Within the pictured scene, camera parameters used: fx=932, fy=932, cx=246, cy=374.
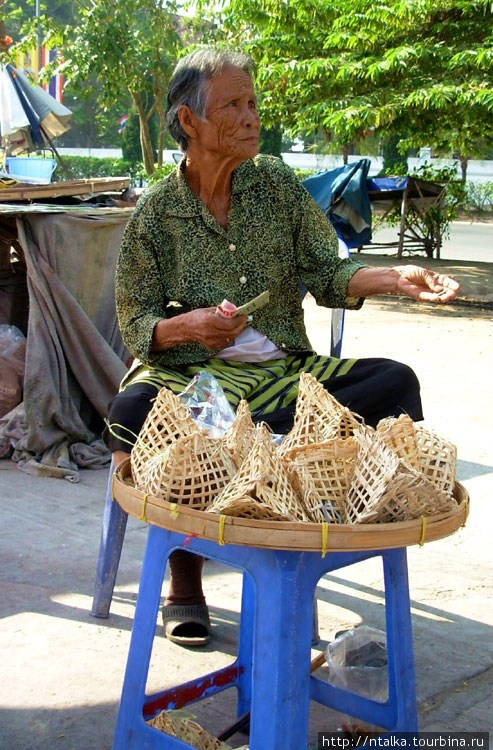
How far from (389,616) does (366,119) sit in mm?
8457

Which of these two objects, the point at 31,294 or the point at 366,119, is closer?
the point at 31,294

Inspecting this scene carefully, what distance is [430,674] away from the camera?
241cm

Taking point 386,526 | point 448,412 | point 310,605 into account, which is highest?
point 386,526

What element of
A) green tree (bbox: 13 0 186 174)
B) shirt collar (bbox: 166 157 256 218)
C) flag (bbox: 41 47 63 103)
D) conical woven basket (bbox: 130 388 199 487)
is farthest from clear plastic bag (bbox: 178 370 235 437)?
flag (bbox: 41 47 63 103)

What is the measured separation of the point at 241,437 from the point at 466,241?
1720 centimetres

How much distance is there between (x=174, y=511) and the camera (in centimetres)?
161

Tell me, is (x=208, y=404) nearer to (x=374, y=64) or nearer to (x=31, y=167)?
(x=31, y=167)

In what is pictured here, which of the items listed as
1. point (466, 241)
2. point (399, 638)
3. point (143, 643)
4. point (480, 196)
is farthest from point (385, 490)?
point (480, 196)

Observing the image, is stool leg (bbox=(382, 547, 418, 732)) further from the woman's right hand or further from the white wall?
the white wall

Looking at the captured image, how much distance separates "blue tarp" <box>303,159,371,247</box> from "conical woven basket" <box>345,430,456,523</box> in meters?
7.89

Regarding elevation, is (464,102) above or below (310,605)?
above

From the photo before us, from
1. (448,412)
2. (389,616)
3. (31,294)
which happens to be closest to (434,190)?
(448,412)

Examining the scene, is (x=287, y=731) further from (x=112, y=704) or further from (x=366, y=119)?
(x=366, y=119)

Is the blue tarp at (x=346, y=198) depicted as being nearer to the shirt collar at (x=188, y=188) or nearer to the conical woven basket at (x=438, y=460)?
the shirt collar at (x=188, y=188)
